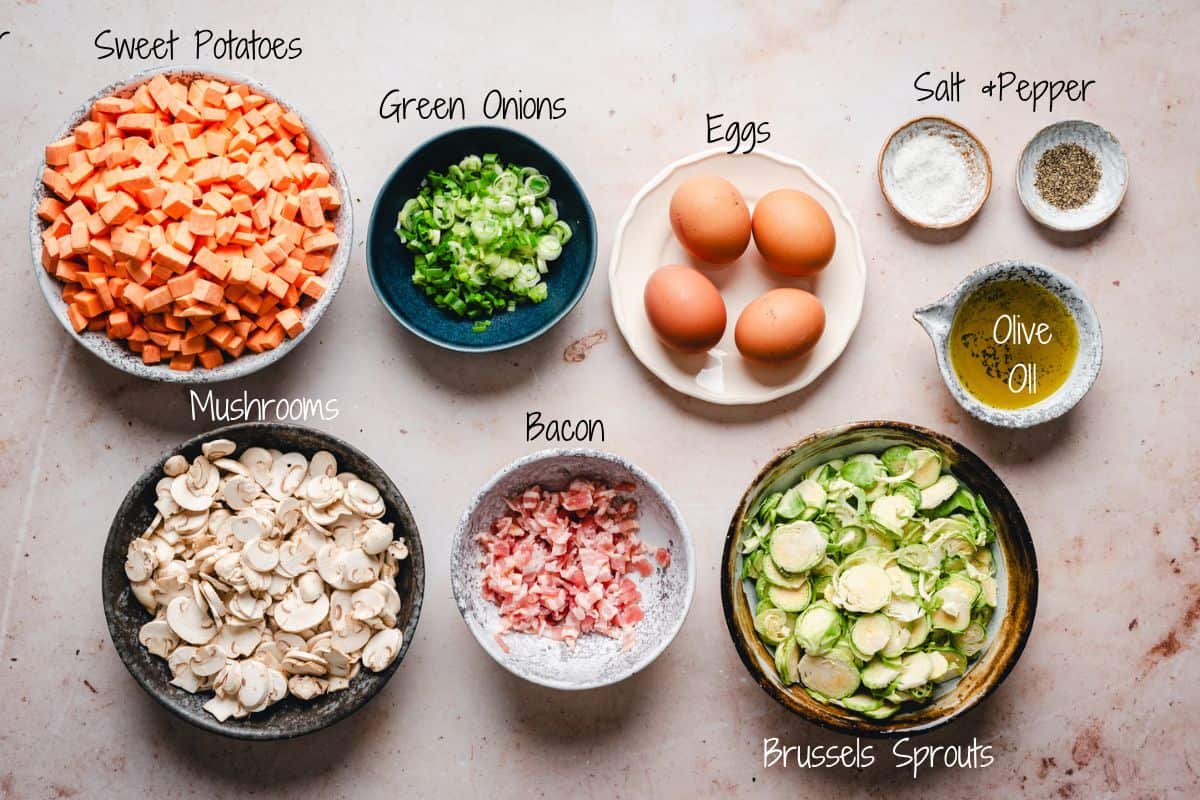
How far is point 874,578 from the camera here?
5.51 ft

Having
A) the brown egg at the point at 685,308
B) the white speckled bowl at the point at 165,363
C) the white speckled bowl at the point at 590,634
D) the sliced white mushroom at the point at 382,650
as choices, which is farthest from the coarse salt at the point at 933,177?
the sliced white mushroom at the point at 382,650

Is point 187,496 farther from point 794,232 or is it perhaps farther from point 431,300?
point 794,232

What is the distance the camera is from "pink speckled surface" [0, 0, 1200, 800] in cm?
189

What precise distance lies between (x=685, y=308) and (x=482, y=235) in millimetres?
415

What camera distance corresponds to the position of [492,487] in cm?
174

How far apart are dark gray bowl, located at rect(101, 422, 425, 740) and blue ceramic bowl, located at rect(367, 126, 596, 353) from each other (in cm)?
30

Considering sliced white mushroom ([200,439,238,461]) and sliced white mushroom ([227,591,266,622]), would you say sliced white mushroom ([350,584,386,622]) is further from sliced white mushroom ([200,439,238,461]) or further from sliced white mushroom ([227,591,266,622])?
sliced white mushroom ([200,439,238,461])

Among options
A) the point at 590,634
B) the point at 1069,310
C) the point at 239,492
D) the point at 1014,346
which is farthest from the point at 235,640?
the point at 1069,310

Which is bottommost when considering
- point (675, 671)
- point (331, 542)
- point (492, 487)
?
point (675, 671)

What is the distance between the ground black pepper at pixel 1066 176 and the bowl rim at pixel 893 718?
63cm

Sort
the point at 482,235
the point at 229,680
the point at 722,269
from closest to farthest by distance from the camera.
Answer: the point at 229,680, the point at 482,235, the point at 722,269

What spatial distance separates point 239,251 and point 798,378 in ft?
3.59

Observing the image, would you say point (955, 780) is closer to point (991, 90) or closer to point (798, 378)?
point (798, 378)

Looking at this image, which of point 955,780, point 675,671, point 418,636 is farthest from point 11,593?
point 955,780
